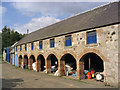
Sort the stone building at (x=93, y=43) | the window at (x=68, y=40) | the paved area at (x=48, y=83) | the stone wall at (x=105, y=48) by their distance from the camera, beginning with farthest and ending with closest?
the window at (x=68, y=40)
the paved area at (x=48, y=83)
the stone building at (x=93, y=43)
the stone wall at (x=105, y=48)

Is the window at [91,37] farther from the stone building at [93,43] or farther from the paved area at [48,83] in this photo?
the paved area at [48,83]

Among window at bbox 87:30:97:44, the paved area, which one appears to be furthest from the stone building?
the paved area

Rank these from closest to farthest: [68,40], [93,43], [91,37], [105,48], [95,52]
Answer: [105,48] → [95,52] → [93,43] → [91,37] → [68,40]

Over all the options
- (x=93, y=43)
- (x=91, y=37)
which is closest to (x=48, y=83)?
(x=93, y=43)

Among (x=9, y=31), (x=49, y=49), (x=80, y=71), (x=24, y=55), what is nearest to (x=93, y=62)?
(x=80, y=71)

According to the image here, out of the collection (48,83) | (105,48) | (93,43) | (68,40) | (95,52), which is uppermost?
(68,40)

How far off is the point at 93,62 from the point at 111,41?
25.3 ft

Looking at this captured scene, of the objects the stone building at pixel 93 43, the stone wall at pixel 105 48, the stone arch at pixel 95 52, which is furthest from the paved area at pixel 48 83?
the stone arch at pixel 95 52

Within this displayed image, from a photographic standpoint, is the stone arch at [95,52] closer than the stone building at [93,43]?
No

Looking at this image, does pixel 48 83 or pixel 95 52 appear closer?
pixel 95 52

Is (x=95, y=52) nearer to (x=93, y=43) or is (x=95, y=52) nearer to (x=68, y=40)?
(x=93, y=43)

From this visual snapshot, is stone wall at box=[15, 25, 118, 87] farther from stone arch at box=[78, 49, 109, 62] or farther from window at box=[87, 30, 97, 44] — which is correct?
window at box=[87, 30, 97, 44]

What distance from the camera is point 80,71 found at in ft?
40.3

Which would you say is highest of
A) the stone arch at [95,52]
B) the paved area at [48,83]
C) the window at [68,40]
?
the window at [68,40]
